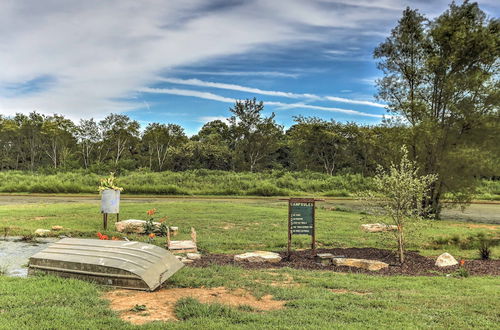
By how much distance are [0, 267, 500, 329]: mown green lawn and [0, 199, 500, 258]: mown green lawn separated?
3.25 meters

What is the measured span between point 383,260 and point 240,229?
19.0 ft

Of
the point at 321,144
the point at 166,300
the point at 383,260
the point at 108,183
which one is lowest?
the point at 383,260

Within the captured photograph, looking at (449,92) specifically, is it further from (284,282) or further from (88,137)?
(88,137)

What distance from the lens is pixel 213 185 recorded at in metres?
34.1

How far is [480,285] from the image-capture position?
713cm

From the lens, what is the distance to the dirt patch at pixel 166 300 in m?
5.13

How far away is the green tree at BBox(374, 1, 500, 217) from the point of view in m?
20.8

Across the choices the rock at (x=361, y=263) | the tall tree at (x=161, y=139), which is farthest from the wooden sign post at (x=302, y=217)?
the tall tree at (x=161, y=139)

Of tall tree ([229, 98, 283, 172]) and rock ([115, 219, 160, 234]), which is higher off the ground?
tall tree ([229, 98, 283, 172])

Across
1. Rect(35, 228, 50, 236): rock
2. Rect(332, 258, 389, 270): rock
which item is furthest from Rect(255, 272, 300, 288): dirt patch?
Rect(35, 228, 50, 236): rock

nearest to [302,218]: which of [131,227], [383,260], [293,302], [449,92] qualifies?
[383,260]

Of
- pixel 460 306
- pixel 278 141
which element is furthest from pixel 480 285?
pixel 278 141

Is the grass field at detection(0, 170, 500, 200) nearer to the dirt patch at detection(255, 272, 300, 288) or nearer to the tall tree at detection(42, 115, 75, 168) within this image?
the tall tree at detection(42, 115, 75, 168)

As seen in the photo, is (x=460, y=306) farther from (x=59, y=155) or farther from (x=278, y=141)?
(x=59, y=155)
